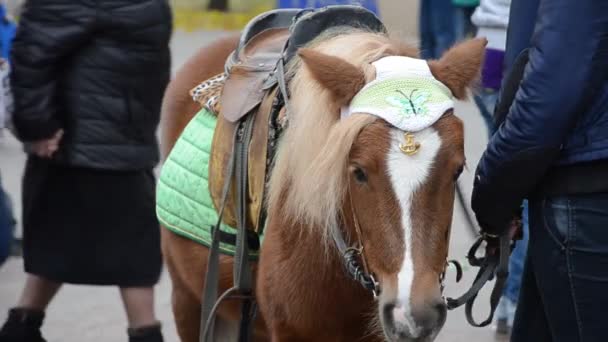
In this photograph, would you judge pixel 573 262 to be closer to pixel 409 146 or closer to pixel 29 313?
pixel 409 146

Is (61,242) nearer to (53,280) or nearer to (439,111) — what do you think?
(53,280)

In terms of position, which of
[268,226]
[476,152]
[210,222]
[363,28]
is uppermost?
[363,28]

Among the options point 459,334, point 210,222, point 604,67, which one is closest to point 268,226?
point 210,222

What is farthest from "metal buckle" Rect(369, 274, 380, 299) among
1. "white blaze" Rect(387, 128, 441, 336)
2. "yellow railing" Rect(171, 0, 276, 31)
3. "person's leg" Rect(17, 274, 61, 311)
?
"yellow railing" Rect(171, 0, 276, 31)

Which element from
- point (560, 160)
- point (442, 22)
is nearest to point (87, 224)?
point (560, 160)

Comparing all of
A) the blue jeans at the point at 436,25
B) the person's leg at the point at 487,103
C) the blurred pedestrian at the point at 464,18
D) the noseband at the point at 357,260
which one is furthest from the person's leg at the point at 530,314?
the blue jeans at the point at 436,25

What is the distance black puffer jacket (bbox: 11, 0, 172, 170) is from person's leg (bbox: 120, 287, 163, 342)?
49cm

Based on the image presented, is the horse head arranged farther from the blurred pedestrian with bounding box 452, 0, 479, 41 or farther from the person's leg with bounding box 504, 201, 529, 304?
the blurred pedestrian with bounding box 452, 0, 479, 41

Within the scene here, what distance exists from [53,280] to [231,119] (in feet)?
4.05

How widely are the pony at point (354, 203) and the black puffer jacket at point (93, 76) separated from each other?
917 millimetres

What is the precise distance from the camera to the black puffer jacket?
398 cm

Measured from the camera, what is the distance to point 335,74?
9.34 ft

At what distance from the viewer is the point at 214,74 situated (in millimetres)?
4375

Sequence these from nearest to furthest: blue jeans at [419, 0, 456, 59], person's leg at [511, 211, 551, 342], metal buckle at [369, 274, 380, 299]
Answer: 1. metal buckle at [369, 274, 380, 299]
2. person's leg at [511, 211, 551, 342]
3. blue jeans at [419, 0, 456, 59]
